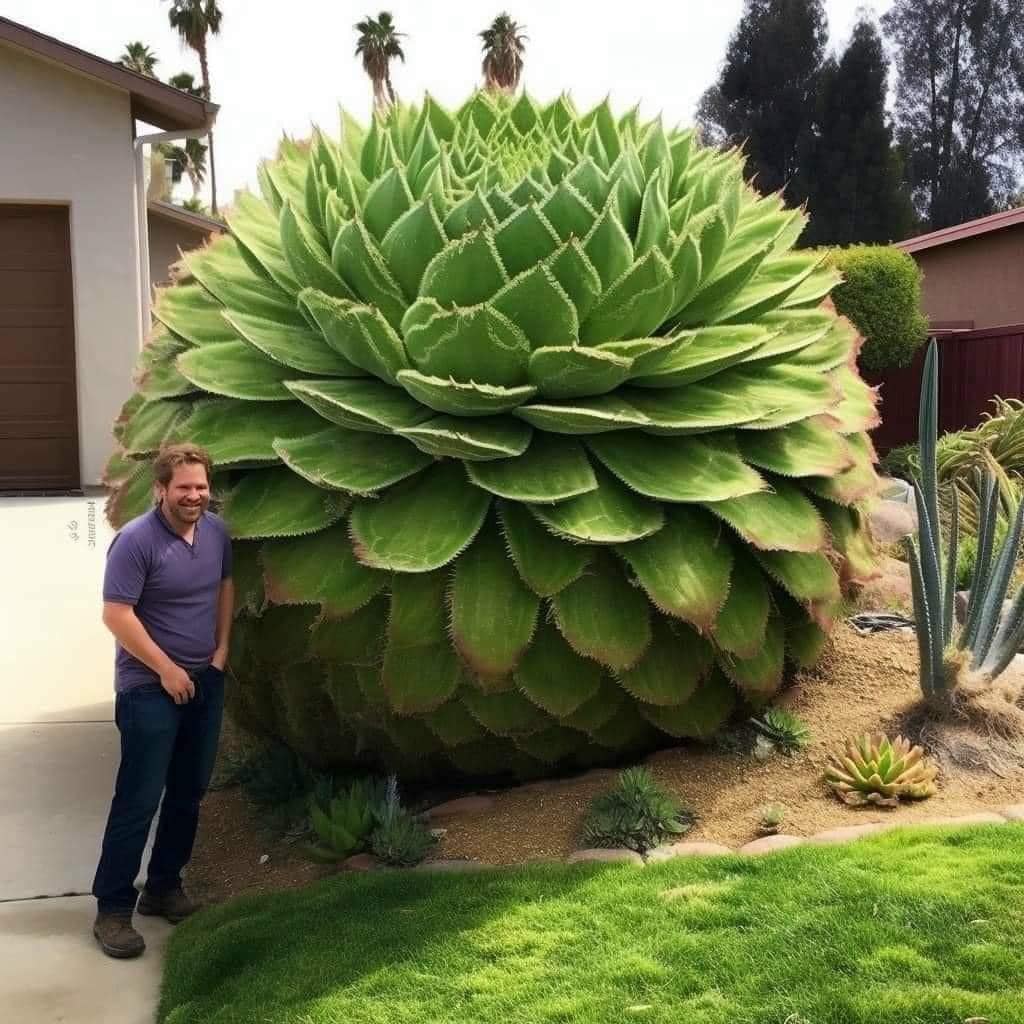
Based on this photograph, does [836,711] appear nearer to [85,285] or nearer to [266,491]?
[266,491]

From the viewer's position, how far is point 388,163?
13.9 feet

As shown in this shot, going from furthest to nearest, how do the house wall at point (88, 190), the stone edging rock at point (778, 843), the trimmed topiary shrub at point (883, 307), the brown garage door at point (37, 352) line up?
the trimmed topiary shrub at point (883, 307)
the brown garage door at point (37, 352)
the house wall at point (88, 190)
the stone edging rock at point (778, 843)

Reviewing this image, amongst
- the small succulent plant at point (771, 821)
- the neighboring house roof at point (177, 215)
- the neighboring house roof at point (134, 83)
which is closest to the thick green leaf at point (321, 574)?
the small succulent plant at point (771, 821)

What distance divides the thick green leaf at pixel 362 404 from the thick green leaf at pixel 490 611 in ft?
1.40

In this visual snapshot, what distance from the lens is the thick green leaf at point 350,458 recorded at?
3.54m

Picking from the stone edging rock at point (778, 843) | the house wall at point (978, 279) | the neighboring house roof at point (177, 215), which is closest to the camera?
the stone edging rock at point (778, 843)

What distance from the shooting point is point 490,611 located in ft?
11.3

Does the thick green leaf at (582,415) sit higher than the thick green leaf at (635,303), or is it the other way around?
the thick green leaf at (635,303)

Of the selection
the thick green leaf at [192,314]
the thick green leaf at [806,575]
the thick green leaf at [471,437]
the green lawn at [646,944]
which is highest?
the thick green leaf at [192,314]

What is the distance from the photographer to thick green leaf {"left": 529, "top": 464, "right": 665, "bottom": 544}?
3389 mm

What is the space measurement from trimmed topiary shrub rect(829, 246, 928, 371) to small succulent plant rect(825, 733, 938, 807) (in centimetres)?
1201

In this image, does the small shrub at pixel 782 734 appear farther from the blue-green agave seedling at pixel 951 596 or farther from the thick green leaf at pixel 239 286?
the thick green leaf at pixel 239 286

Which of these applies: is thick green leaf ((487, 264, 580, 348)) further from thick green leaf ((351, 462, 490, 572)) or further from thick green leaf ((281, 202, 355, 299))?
thick green leaf ((281, 202, 355, 299))

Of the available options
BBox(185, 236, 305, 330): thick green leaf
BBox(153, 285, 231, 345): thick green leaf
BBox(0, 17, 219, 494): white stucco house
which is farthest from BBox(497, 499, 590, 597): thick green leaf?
BBox(0, 17, 219, 494): white stucco house
